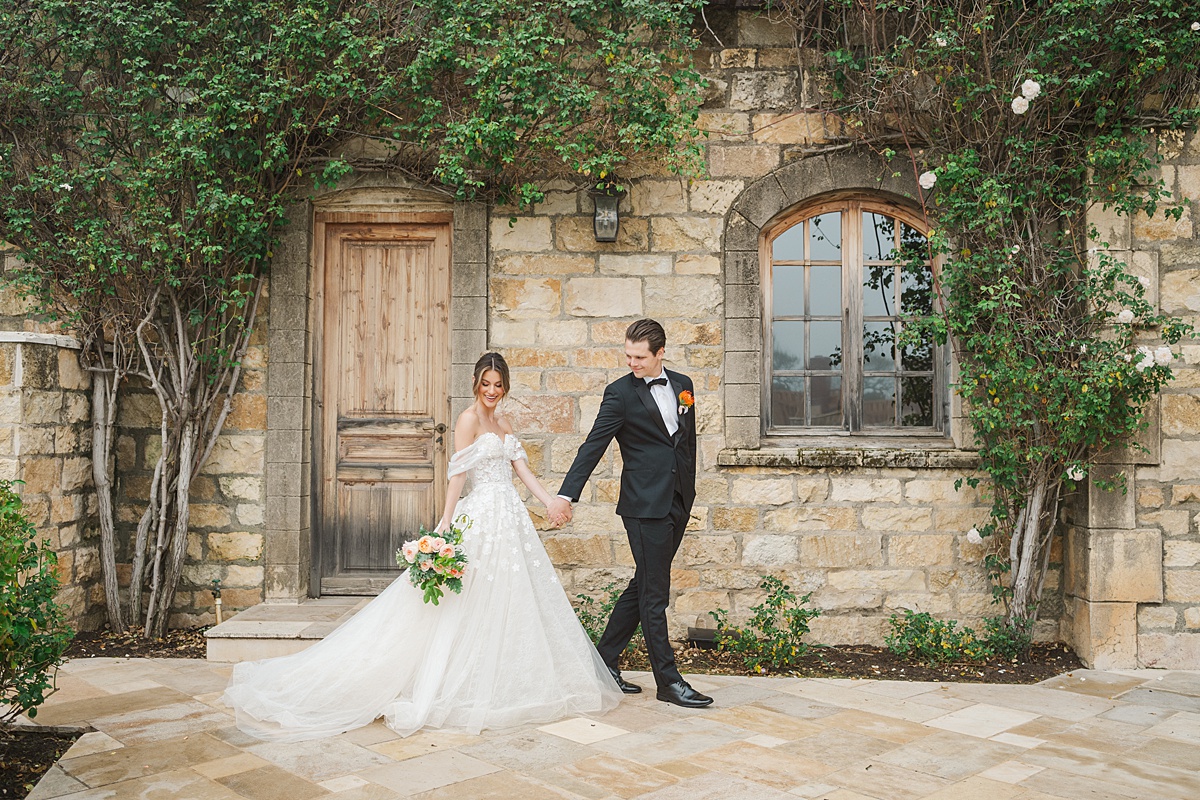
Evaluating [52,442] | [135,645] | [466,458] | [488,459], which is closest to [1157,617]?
[488,459]

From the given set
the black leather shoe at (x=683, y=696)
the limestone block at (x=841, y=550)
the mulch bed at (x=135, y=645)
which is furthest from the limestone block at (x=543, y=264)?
the mulch bed at (x=135, y=645)

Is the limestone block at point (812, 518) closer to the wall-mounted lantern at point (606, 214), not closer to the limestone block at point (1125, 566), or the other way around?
the limestone block at point (1125, 566)

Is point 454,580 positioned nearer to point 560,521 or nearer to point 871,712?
point 560,521

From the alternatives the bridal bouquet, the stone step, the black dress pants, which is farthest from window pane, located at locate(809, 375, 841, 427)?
the stone step

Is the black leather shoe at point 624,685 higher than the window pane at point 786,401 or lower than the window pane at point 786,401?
lower

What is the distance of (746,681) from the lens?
4.85 meters

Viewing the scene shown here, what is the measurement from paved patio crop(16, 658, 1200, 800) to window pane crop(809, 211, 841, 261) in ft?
9.01

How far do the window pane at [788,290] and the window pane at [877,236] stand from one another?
17.9 inches

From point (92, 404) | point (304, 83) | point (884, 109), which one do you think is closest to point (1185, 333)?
point (884, 109)

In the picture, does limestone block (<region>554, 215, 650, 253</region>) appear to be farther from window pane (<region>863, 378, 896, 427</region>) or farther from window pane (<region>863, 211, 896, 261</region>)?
window pane (<region>863, 378, 896, 427</region>)

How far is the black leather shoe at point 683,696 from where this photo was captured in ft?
14.1

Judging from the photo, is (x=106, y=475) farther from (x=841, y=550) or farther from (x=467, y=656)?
(x=841, y=550)

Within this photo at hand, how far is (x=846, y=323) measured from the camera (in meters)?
6.03

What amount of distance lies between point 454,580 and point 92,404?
3191 millimetres
